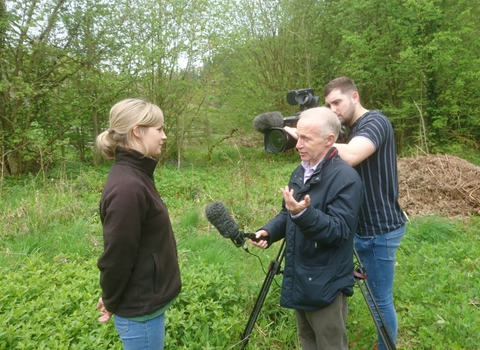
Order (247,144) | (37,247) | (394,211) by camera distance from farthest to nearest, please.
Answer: (247,144)
(37,247)
(394,211)

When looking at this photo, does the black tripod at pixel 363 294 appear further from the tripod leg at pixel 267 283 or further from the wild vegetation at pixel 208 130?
the wild vegetation at pixel 208 130

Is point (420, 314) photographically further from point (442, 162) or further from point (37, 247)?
point (442, 162)

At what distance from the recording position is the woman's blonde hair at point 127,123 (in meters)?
1.61

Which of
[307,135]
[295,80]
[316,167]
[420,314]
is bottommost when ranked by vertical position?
[420,314]

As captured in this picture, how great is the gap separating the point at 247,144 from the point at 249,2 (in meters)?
5.50

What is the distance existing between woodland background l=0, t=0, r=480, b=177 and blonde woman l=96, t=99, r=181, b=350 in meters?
7.51

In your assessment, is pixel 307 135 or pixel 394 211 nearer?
pixel 307 135

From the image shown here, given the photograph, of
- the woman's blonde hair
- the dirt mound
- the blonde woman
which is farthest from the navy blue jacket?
the dirt mound

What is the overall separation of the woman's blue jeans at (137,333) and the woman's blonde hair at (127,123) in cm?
75

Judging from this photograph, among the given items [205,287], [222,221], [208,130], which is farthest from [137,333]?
[208,130]

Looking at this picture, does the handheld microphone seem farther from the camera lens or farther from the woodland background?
the woodland background

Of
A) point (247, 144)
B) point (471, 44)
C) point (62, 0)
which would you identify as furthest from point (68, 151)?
point (471, 44)

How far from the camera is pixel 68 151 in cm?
1082

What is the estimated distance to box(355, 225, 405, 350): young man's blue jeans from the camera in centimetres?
220
